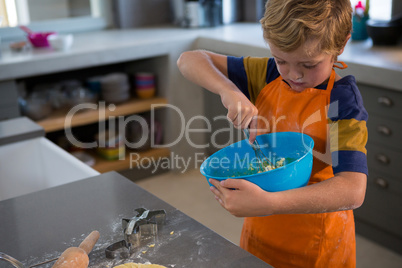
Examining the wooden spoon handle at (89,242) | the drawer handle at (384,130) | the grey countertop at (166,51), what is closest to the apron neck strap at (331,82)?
the wooden spoon handle at (89,242)

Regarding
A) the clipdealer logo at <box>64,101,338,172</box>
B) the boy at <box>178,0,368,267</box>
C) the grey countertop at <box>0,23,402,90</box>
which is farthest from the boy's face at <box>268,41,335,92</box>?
the clipdealer logo at <box>64,101,338,172</box>

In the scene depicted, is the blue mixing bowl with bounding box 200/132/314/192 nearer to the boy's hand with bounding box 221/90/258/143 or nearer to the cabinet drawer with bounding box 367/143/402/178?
the boy's hand with bounding box 221/90/258/143

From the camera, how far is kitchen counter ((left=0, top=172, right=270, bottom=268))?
3.21 ft

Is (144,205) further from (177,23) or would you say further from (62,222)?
(177,23)

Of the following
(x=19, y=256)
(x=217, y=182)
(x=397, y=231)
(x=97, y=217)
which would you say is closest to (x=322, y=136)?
(x=217, y=182)

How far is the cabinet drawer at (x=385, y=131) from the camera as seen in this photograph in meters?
2.05

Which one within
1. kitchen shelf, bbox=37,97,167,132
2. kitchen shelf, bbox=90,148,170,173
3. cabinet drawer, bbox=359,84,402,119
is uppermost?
cabinet drawer, bbox=359,84,402,119

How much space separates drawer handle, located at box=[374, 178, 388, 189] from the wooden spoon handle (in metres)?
1.51

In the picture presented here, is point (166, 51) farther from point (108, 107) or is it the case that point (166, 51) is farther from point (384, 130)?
point (384, 130)

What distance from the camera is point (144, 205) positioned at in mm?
1176

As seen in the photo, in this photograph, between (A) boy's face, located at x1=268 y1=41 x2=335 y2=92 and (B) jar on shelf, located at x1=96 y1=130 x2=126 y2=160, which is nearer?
(A) boy's face, located at x1=268 y1=41 x2=335 y2=92

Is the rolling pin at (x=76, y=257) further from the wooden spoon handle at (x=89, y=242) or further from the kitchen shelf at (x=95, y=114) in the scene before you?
the kitchen shelf at (x=95, y=114)

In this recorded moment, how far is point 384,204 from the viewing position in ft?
7.16

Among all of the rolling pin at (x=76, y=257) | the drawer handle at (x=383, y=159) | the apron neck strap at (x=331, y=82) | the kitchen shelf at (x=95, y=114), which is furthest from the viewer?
the kitchen shelf at (x=95, y=114)
